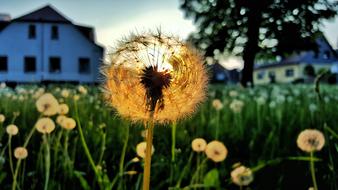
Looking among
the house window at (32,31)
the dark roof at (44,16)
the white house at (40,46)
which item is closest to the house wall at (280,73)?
the white house at (40,46)

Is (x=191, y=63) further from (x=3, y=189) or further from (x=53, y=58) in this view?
(x=53, y=58)

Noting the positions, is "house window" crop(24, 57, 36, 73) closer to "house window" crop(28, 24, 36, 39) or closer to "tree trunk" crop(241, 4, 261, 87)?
"house window" crop(28, 24, 36, 39)

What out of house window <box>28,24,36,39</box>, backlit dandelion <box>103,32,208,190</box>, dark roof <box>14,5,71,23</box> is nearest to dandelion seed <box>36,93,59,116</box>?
backlit dandelion <box>103,32,208,190</box>

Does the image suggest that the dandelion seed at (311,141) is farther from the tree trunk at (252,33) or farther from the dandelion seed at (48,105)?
the tree trunk at (252,33)

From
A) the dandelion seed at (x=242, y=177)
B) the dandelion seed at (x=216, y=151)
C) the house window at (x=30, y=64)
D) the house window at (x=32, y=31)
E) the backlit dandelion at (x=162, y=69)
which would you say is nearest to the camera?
the backlit dandelion at (x=162, y=69)

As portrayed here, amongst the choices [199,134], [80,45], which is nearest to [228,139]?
[199,134]
